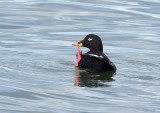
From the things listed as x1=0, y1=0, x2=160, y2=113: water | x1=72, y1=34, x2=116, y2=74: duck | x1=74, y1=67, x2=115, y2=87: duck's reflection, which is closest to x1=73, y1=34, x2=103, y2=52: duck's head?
x1=72, y1=34, x2=116, y2=74: duck

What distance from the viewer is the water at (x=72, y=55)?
909 centimetres

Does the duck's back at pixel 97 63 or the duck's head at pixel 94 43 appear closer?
the duck's back at pixel 97 63

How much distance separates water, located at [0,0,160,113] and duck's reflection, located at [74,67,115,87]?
26 millimetres

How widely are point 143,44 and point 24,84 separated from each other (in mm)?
6486

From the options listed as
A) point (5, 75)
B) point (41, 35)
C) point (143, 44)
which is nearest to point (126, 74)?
point (5, 75)

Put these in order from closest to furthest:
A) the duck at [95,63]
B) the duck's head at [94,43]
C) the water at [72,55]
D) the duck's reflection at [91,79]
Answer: the water at [72,55] < the duck's reflection at [91,79] < the duck at [95,63] < the duck's head at [94,43]

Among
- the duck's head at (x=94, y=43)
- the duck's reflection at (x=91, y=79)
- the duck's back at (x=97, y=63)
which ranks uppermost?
the duck's head at (x=94, y=43)

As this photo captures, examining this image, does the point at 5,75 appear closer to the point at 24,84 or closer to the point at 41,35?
the point at 24,84

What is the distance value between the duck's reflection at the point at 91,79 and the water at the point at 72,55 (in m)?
0.03

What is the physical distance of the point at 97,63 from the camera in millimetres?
11711

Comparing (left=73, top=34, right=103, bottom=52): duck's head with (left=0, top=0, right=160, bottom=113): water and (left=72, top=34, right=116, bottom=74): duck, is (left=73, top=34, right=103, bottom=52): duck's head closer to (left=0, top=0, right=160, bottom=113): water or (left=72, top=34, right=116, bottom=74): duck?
(left=72, top=34, right=116, bottom=74): duck

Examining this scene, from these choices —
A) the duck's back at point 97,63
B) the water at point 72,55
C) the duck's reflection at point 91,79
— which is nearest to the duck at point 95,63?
the duck's back at point 97,63

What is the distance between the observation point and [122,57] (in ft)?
44.8

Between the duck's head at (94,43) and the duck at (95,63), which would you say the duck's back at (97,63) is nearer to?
the duck at (95,63)
